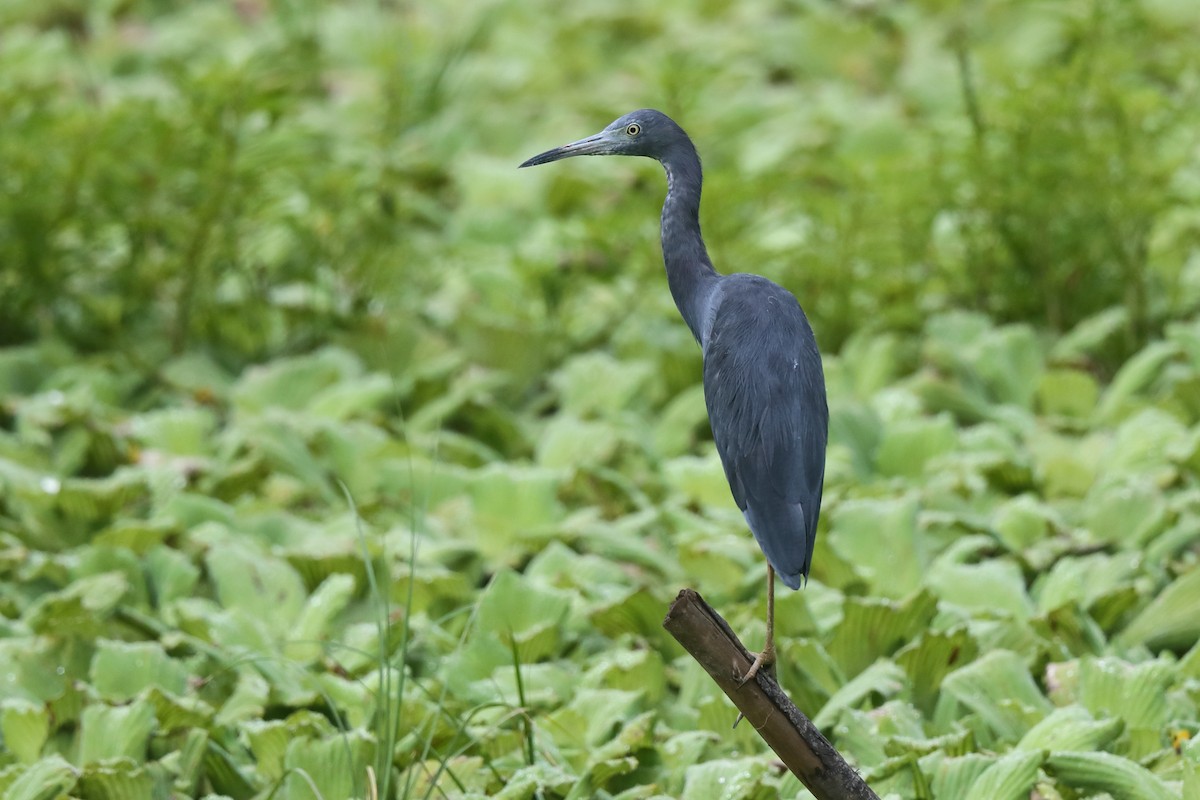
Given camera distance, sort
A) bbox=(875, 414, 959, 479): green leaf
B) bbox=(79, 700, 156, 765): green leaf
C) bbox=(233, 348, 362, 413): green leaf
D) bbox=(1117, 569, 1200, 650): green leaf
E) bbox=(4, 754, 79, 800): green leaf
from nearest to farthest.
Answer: bbox=(4, 754, 79, 800): green leaf
bbox=(79, 700, 156, 765): green leaf
bbox=(1117, 569, 1200, 650): green leaf
bbox=(875, 414, 959, 479): green leaf
bbox=(233, 348, 362, 413): green leaf

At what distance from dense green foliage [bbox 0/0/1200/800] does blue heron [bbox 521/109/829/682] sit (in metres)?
0.54

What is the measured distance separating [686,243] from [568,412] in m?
2.27

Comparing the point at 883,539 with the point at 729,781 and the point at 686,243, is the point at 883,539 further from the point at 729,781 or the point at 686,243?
the point at 686,243

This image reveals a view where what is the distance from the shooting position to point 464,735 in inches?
114

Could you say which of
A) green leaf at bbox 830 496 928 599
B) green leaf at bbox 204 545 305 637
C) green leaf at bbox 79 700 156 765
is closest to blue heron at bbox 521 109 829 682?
green leaf at bbox 79 700 156 765

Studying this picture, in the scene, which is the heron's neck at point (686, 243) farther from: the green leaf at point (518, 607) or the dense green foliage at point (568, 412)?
the green leaf at point (518, 607)

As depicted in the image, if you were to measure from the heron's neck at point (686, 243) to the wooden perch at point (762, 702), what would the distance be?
42 centimetres

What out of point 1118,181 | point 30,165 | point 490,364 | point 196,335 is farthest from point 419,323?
point 1118,181

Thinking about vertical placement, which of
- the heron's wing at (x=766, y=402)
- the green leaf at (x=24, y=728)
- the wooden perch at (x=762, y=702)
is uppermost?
the heron's wing at (x=766, y=402)

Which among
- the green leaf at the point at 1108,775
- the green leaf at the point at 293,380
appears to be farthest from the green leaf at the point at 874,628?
the green leaf at the point at 293,380

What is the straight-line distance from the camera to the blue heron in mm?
2162

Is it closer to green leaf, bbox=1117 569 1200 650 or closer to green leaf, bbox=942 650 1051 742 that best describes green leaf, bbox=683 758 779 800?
green leaf, bbox=942 650 1051 742

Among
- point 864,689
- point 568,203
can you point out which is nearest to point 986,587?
point 864,689

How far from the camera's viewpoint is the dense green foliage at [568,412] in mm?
2895
